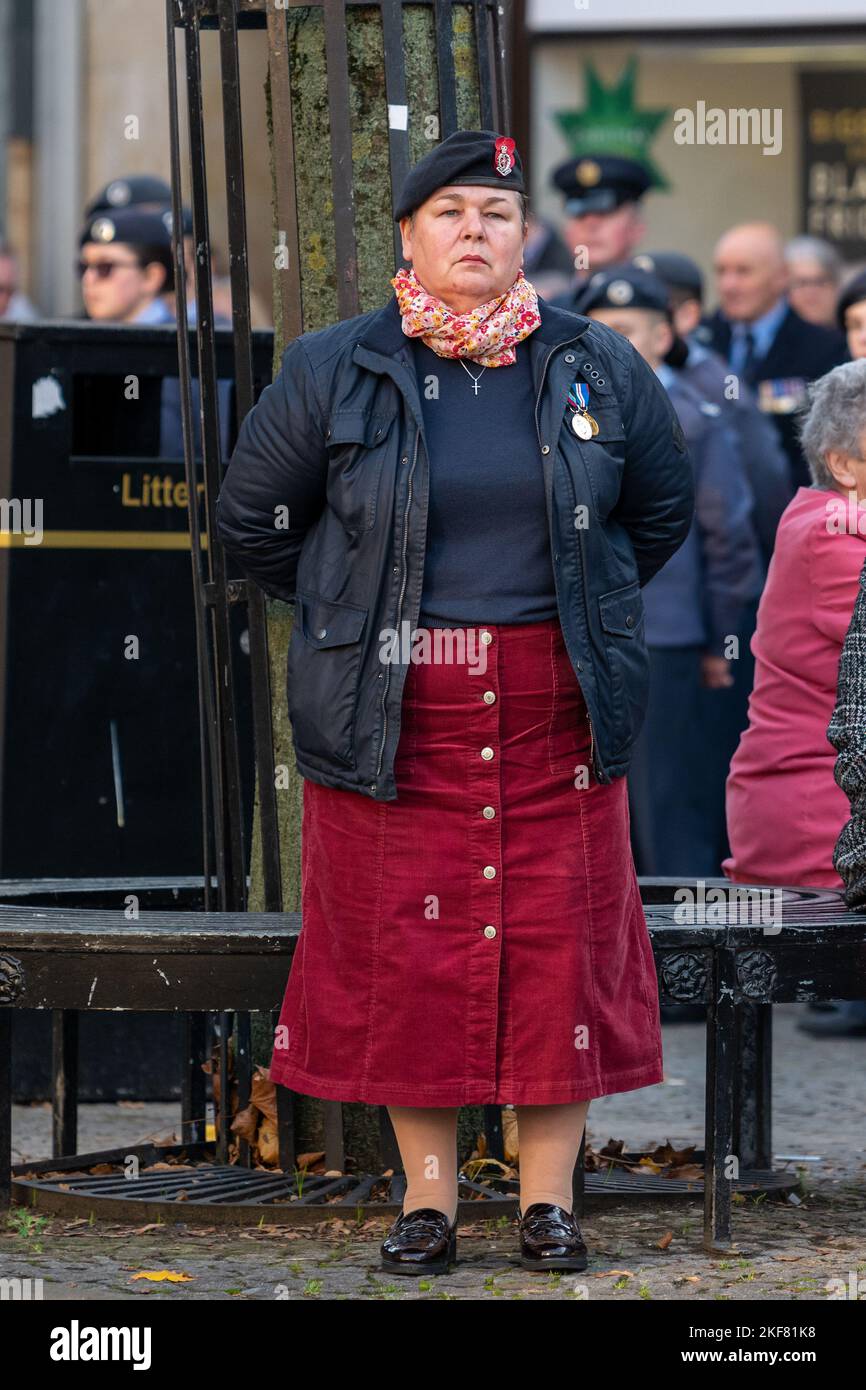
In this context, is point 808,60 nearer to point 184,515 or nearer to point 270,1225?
point 184,515

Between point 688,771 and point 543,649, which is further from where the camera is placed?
point 688,771

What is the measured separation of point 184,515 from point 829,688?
191 cm

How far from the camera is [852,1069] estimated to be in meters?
7.60

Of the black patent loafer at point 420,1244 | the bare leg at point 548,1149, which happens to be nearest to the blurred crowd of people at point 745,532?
the bare leg at point 548,1149

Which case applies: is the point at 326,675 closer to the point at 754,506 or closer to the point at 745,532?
the point at 745,532

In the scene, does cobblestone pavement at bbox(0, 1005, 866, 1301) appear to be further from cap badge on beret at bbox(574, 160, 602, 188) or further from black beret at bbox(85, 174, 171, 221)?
cap badge on beret at bbox(574, 160, 602, 188)

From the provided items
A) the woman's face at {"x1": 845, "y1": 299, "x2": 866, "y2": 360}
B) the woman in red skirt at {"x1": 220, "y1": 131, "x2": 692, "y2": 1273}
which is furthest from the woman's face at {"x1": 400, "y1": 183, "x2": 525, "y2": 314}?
the woman's face at {"x1": 845, "y1": 299, "x2": 866, "y2": 360}

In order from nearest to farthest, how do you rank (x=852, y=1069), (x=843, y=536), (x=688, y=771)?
1. (x=843, y=536)
2. (x=852, y=1069)
3. (x=688, y=771)

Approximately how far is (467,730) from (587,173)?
20.2ft

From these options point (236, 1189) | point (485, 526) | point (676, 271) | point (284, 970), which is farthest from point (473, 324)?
point (676, 271)

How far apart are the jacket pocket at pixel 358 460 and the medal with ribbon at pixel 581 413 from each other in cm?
32

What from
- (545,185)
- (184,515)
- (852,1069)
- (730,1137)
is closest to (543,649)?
(730,1137)

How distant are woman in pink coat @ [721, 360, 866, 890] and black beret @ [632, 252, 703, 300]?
3.73 metres
